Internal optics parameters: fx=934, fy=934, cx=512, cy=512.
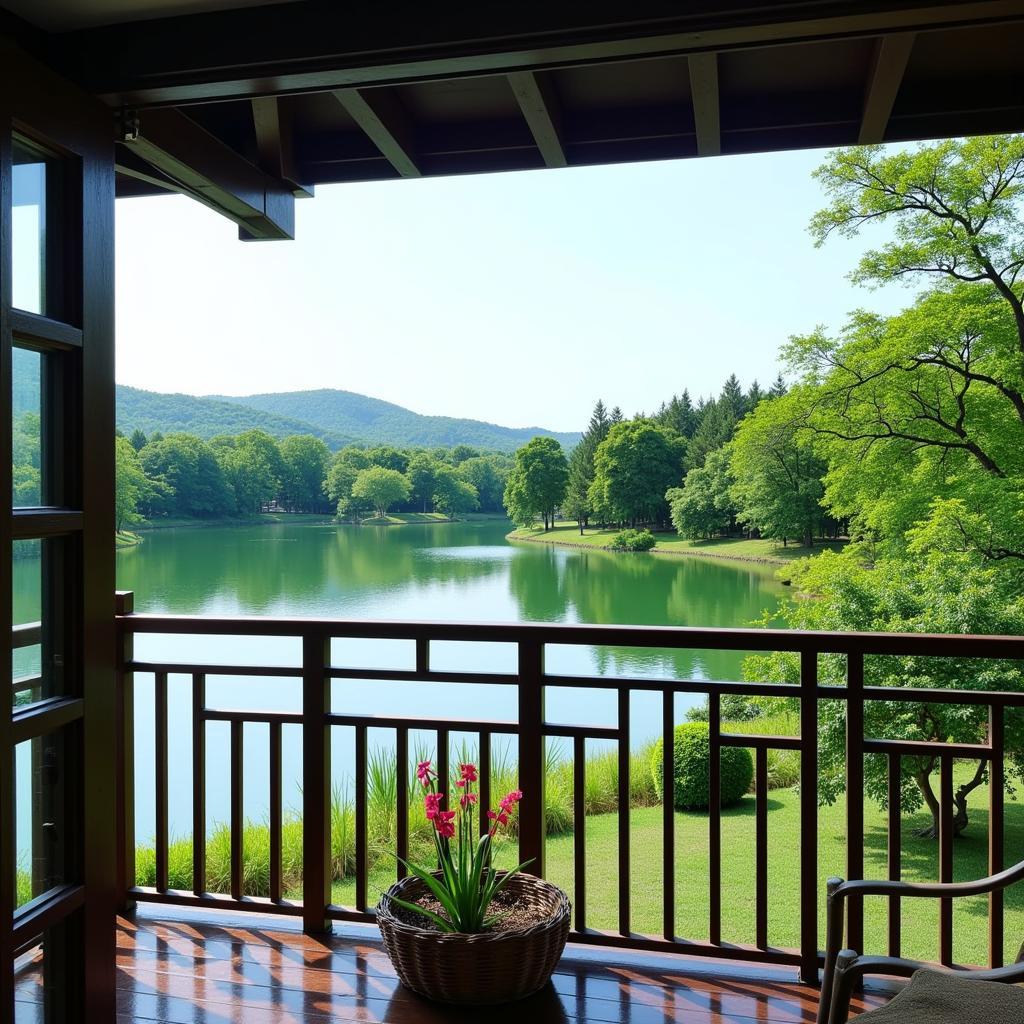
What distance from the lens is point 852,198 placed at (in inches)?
584

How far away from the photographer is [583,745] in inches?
102

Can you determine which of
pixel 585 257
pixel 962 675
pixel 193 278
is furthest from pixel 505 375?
pixel 962 675

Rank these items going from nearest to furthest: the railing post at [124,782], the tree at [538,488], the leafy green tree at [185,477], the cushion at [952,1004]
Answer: the cushion at [952,1004], the railing post at [124,782], the leafy green tree at [185,477], the tree at [538,488]

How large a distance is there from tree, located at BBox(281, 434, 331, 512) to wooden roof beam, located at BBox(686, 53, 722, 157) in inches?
1196

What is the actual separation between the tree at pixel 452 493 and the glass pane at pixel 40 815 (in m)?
34.5

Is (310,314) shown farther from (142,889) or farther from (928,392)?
(142,889)

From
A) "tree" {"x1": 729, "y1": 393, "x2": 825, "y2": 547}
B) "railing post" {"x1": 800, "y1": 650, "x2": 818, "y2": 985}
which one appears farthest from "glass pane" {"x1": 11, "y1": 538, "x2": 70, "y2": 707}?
"tree" {"x1": 729, "y1": 393, "x2": 825, "y2": 547}

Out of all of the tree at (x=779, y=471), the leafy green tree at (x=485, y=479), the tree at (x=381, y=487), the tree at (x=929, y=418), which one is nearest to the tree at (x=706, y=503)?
the tree at (x=779, y=471)

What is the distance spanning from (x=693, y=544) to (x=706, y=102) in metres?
28.8

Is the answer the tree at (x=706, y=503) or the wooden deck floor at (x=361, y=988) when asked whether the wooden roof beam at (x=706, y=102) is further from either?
the tree at (x=706, y=503)

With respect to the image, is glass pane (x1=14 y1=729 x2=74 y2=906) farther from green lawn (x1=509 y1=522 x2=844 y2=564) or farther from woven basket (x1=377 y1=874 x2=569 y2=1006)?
green lawn (x1=509 y1=522 x2=844 y2=564)

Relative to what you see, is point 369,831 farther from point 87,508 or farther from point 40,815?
point 87,508


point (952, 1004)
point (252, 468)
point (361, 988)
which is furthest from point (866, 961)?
point (252, 468)

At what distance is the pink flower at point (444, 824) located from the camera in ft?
7.96
